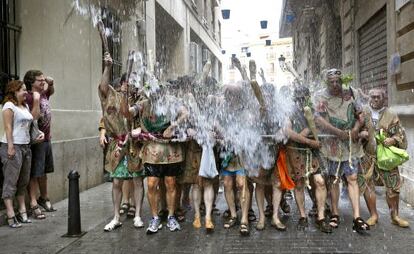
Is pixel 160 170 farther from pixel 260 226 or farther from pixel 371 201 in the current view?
pixel 371 201

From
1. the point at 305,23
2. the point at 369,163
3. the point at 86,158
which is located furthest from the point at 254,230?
the point at 305,23

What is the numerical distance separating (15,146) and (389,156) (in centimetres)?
486

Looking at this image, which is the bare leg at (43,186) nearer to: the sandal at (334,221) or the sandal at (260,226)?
the sandal at (260,226)

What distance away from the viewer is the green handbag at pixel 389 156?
5.95m

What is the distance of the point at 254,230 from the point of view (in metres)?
5.99

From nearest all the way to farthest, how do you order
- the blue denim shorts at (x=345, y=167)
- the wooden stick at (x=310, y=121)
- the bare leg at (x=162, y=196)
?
the wooden stick at (x=310, y=121) → the blue denim shorts at (x=345, y=167) → the bare leg at (x=162, y=196)

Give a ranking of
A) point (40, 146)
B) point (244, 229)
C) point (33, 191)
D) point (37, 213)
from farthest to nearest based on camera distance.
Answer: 1. point (40, 146)
2. point (33, 191)
3. point (37, 213)
4. point (244, 229)

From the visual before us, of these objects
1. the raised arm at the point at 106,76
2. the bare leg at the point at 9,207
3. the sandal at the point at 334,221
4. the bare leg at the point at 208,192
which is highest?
the raised arm at the point at 106,76

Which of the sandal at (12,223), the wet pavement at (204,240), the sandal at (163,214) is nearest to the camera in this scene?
the wet pavement at (204,240)

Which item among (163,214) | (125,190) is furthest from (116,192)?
(163,214)

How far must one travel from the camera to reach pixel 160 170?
19.6ft

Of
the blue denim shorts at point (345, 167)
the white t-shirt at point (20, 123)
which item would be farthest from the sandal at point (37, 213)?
→ the blue denim shorts at point (345, 167)

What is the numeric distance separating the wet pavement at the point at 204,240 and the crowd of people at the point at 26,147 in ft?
1.42

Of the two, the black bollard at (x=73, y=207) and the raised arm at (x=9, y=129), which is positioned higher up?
the raised arm at (x=9, y=129)
